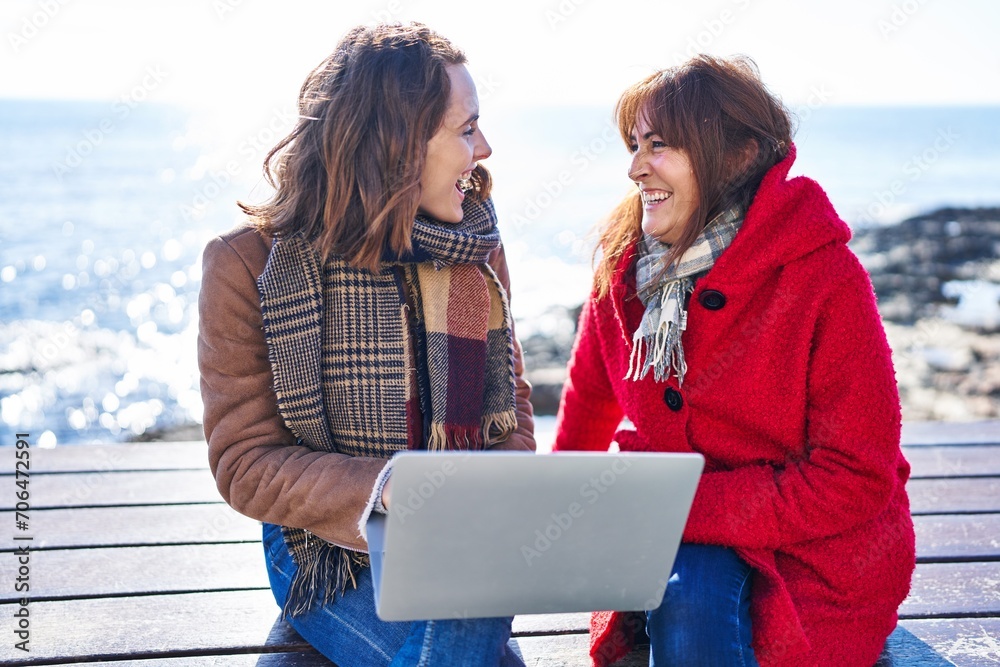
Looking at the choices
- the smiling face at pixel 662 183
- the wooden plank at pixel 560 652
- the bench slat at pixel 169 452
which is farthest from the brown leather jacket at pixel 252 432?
the bench slat at pixel 169 452

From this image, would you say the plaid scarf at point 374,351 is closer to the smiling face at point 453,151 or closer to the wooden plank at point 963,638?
the smiling face at point 453,151

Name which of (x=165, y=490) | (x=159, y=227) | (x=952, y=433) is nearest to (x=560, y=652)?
(x=165, y=490)

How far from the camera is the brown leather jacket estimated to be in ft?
4.77

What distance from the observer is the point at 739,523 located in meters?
1.48

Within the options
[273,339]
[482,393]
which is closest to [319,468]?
[273,339]

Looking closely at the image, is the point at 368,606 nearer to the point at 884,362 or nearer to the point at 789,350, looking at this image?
the point at 789,350

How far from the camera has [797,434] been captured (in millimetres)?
1540

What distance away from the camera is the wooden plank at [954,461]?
235 centimetres

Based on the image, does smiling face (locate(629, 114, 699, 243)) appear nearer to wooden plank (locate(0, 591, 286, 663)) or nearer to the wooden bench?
the wooden bench

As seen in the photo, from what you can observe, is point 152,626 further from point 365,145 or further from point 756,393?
point 756,393

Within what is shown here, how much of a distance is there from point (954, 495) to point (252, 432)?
1.67 m

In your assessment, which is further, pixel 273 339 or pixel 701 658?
pixel 273 339

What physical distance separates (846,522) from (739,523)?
0.17 m

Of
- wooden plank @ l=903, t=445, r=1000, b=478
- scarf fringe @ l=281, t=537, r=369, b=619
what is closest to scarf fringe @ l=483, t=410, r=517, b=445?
scarf fringe @ l=281, t=537, r=369, b=619
